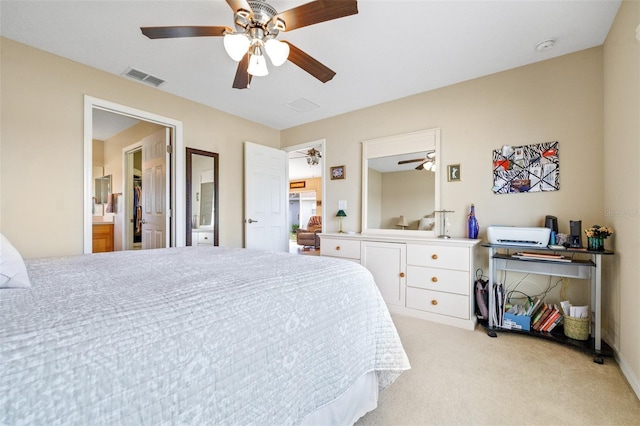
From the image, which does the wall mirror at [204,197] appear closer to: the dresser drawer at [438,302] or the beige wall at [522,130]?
the beige wall at [522,130]

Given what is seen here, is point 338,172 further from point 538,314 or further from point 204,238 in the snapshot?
point 538,314

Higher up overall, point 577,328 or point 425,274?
point 425,274

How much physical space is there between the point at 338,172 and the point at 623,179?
2819mm

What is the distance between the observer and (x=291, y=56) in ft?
6.68

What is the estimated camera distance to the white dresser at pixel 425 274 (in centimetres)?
266

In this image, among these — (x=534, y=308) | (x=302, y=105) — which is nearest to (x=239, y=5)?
(x=302, y=105)

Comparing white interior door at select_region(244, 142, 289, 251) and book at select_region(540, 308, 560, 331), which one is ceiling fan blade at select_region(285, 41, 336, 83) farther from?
book at select_region(540, 308, 560, 331)

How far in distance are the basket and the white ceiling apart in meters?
2.29

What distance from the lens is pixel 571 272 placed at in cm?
230

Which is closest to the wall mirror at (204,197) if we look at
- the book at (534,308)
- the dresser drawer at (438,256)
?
the dresser drawer at (438,256)

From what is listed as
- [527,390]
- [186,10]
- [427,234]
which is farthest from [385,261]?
[186,10]

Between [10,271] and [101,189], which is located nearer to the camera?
[10,271]

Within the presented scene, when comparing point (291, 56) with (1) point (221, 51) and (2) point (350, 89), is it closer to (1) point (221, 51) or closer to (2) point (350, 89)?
(1) point (221, 51)

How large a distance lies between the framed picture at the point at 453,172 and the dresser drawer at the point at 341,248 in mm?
1266
